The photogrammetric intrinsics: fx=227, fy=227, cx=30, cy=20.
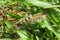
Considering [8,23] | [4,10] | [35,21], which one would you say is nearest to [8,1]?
[4,10]

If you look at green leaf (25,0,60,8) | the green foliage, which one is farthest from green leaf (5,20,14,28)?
green leaf (25,0,60,8)

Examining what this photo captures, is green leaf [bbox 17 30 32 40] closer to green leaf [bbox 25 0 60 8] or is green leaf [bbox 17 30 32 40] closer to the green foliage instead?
the green foliage

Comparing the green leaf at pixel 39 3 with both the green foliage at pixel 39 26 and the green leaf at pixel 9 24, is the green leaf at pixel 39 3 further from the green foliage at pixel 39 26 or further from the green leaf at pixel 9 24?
the green leaf at pixel 9 24

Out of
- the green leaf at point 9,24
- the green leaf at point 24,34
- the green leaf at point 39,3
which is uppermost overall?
the green leaf at point 39,3

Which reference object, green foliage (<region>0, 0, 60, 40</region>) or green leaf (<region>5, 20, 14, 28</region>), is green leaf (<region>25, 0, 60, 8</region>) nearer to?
green foliage (<region>0, 0, 60, 40</region>)

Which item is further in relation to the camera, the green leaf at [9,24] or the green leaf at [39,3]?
the green leaf at [39,3]

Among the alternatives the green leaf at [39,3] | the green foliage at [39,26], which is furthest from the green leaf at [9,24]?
the green leaf at [39,3]

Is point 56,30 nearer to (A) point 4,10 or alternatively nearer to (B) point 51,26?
(B) point 51,26

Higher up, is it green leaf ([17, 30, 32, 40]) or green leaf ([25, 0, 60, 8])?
green leaf ([25, 0, 60, 8])

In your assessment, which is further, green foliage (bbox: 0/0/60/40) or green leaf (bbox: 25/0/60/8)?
green leaf (bbox: 25/0/60/8)

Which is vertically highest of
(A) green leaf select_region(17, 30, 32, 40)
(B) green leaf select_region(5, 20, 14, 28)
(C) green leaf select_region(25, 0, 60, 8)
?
(C) green leaf select_region(25, 0, 60, 8)

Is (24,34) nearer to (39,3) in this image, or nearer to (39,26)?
(39,26)
